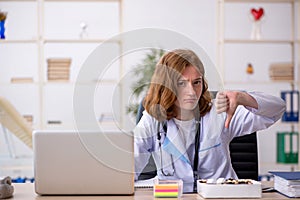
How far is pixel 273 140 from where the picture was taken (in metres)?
5.20

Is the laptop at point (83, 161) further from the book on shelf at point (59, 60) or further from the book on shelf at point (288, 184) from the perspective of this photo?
the book on shelf at point (59, 60)

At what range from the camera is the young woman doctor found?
6.28ft

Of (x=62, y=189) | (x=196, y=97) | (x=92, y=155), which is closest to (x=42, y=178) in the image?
(x=62, y=189)

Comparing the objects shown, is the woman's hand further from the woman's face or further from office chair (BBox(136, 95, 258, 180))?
office chair (BBox(136, 95, 258, 180))

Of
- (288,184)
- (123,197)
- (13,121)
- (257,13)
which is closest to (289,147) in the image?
(257,13)

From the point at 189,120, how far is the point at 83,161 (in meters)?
0.56

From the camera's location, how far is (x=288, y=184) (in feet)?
5.96

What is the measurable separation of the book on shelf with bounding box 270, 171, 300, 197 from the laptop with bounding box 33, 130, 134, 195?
53 centimetres

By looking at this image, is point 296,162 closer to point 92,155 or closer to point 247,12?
point 247,12

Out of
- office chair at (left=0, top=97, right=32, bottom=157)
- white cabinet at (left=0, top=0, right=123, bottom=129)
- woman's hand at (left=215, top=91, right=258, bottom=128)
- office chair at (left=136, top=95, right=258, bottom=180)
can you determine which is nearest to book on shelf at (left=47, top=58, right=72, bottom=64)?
white cabinet at (left=0, top=0, right=123, bottom=129)

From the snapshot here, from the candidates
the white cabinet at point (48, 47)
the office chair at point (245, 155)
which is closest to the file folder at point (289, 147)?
the white cabinet at point (48, 47)

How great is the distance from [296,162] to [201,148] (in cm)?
277

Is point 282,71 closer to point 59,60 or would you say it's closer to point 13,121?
Answer: point 59,60

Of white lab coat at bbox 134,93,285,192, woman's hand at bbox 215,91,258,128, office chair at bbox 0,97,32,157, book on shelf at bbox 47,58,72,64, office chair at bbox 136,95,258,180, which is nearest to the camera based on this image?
woman's hand at bbox 215,91,258,128
